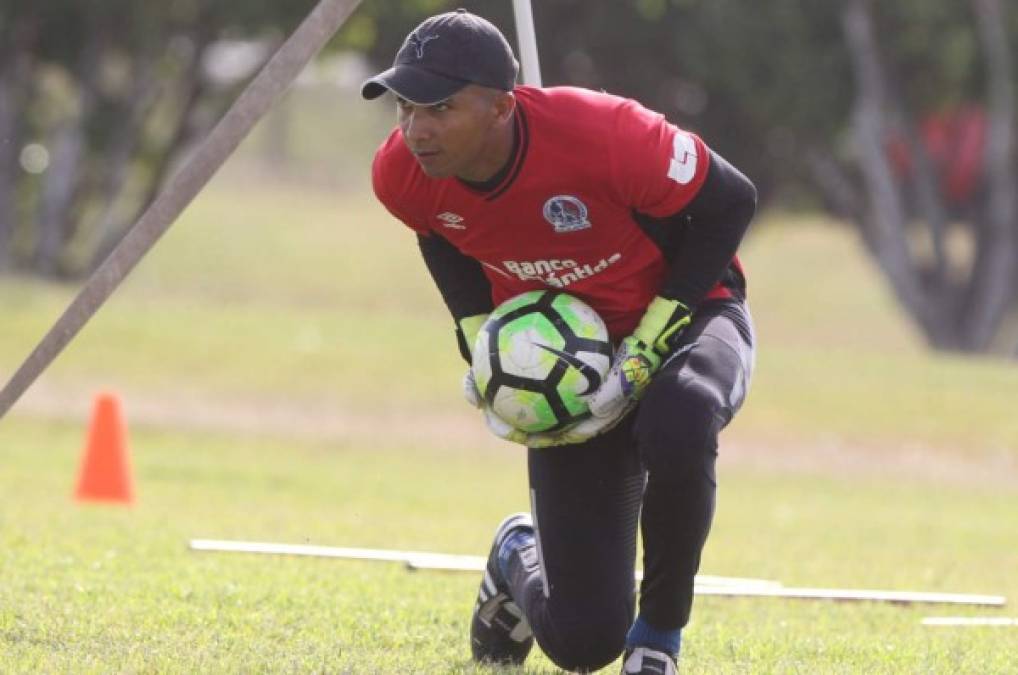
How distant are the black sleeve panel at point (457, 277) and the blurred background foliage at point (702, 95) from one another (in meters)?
26.1

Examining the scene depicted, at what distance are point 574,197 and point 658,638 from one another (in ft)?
4.62

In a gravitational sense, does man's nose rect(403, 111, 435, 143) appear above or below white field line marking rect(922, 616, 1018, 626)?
above

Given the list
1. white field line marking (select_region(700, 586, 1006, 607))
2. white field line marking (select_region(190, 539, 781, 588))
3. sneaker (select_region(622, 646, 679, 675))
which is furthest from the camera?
white field line marking (select_region(190, 539, 781, 588))

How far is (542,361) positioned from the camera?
224 inches

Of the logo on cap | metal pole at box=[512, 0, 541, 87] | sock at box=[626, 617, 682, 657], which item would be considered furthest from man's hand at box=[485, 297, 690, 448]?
metal pole at box=[512, 0, 541, 87]

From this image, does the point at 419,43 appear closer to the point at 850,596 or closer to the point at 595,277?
the point at 595,277

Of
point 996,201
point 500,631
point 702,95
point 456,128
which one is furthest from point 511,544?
point 702,95

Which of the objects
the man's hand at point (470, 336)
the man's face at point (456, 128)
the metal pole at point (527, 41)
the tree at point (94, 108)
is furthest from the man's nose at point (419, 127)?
the tree at point (94, 108)

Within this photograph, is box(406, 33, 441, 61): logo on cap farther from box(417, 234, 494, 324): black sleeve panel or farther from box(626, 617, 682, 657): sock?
box(626, 617, 682, 657): sock

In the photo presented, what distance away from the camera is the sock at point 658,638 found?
18.6 feet

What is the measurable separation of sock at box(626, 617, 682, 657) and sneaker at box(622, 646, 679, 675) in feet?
0.05

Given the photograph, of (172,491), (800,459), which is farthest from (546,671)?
(800,459)

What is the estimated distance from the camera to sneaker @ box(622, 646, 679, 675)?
563 centimetres

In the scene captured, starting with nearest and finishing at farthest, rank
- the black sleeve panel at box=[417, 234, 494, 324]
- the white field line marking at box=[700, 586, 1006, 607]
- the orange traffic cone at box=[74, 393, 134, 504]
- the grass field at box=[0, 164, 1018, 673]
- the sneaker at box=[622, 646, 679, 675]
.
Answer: the sneaker at box=[622, 646, 679, 675], the black sleeve panel at box=[417, 234, 494, 324], the grass field at box=[0, 164, 1018, 673], the white field line marking at box=[700, 586, 1006, 607], the orange traffic cone at box=[74, 393, 134, 504]
